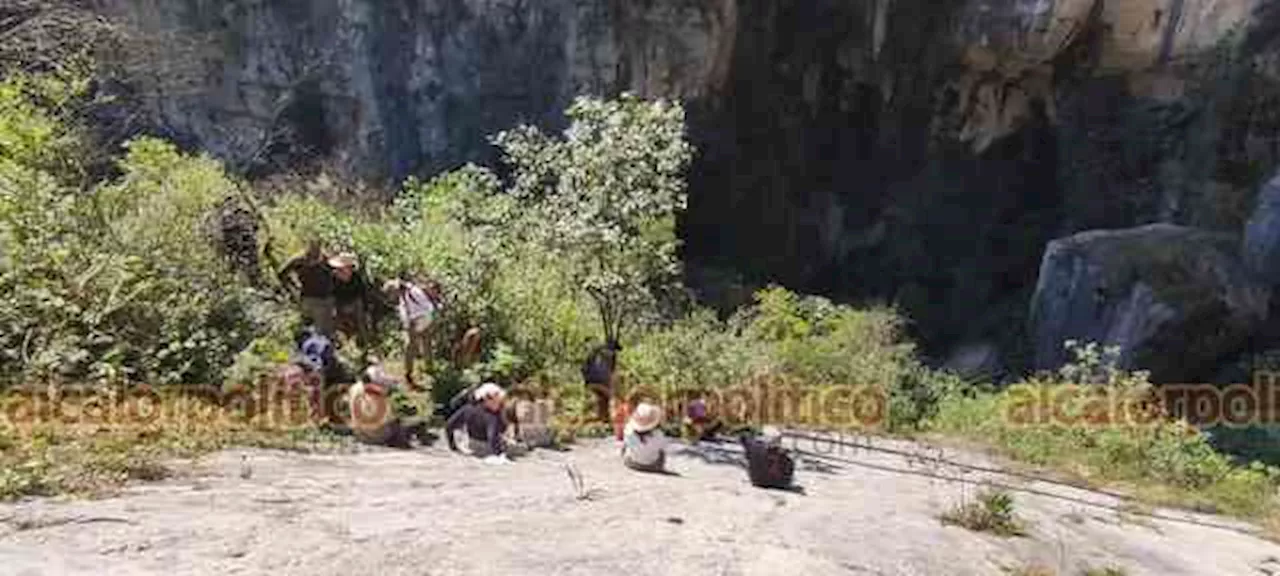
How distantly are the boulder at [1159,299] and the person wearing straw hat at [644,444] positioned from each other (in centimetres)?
1024

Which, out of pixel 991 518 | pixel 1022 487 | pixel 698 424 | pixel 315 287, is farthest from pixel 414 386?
pixel 1022 487

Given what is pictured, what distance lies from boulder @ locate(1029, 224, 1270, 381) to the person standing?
11738 mm

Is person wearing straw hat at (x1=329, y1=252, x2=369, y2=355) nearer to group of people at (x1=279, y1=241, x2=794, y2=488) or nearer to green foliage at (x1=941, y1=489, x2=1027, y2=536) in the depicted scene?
group of people at (x1=279, y1=241, x2=794, y2=488)

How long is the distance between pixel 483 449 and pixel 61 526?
399 cm

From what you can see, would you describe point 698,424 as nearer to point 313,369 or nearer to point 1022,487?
point 1022,487

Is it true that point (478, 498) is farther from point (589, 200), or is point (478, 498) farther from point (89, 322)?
point (589, 200)

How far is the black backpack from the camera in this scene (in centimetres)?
1066

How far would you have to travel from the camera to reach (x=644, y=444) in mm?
10859

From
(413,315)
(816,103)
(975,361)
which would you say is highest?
(816,103)

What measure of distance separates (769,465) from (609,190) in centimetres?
407

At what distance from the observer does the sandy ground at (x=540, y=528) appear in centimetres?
685

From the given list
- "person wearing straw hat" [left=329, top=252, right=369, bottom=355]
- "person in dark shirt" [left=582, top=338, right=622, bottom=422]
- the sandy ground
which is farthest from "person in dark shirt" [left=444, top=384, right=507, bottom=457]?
"person in dark shirt" [left=582, top=338, right=622, bottom=422]

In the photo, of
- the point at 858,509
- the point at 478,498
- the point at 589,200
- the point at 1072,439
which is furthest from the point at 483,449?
the point at 1072,439

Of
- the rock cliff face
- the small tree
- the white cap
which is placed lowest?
the white cap
